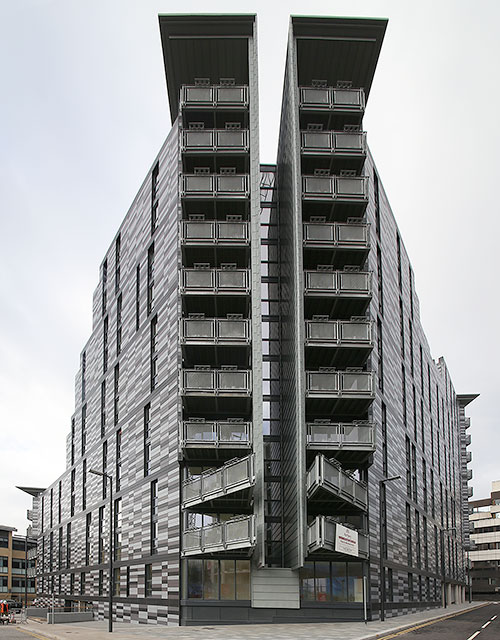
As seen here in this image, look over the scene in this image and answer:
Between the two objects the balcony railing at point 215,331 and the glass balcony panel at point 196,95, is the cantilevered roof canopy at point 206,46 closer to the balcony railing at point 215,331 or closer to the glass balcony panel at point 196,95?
the glass balcony panel at point 196,95

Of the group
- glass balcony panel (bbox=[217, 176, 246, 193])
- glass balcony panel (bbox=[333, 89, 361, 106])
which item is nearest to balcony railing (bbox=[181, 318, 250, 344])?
glass balcony panel (bbox=[217, 176, 246, 193])

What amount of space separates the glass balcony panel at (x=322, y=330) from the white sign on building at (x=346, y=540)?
30.6ft

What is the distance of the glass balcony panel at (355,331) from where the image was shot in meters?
38.1

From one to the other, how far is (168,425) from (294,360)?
24.8ft

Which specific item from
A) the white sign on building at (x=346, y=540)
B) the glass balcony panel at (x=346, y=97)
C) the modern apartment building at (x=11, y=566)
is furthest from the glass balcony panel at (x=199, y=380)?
the modern apartment building at (x=11, y=566)

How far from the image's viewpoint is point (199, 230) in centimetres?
3953

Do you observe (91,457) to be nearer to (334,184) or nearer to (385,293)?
(385,293)

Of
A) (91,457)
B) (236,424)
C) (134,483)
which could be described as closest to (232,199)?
(236,424)

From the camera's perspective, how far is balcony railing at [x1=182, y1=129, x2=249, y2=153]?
134ft

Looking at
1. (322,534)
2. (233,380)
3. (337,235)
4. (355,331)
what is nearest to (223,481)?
(322,534)

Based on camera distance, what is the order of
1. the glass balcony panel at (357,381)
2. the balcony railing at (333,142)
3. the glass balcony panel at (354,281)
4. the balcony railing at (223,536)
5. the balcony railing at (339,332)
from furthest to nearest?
1. the balcony railing at (333,142)
2. the glass balcony panel at (354,281)
3. the balcony railing at (339,332)
4. the glass balcony panel at (357,381)
5. the balcony railing at (223,536)

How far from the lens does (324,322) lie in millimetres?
37906

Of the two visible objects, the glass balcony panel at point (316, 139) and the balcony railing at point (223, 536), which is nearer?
the balcony railing at point (223, 536)

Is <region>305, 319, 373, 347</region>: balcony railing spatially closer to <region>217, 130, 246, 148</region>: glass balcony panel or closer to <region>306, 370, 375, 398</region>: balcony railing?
<region>306, 370, 375, 398</region>: balcony railing
